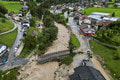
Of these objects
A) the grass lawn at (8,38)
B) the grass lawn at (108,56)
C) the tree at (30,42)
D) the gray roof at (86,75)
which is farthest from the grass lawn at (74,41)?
the grass lawn at (8,38)

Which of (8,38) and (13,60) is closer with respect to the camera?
(13,60)

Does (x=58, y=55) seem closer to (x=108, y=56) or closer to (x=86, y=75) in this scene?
(x=108, y=56)

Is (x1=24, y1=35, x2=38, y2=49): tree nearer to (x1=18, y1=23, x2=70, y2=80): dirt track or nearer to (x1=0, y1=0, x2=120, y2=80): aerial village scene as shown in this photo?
(x1=0, y1=0, x2=120, y2=80): aerial village scene

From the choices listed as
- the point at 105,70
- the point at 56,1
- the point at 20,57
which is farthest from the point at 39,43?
the point at 56,1

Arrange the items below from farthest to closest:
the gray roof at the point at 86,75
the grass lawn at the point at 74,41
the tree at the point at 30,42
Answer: the grass lawn at the point at 74,41 < the tree at the point at 30,42 < the gray roof at the point at 86,75

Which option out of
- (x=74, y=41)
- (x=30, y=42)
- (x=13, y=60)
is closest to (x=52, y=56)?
(x=30, y=42)

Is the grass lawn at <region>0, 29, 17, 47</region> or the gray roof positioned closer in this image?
the gray roof

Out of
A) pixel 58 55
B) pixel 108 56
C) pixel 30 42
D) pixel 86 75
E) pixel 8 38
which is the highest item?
pixel 8 38

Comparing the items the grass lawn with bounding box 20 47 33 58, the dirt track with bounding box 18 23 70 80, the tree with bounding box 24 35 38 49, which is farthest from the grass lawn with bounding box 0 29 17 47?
the dirt track with bounding box 18 23 70 80

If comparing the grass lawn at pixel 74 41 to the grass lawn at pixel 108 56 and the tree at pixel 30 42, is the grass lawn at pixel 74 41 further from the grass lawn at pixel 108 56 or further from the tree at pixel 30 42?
the tree at pixel 30 42
